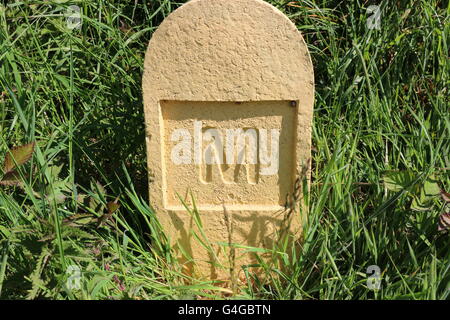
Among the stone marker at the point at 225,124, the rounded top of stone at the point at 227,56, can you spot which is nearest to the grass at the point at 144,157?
the stone marker at the point at 225,124

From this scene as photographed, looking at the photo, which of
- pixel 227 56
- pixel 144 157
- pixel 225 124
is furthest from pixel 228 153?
pixel 144 157

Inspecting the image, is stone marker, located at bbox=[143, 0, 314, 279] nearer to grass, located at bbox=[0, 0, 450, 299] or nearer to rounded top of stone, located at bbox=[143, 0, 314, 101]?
rounded top of stone, located at bbox=[143, 0, 314, 101]

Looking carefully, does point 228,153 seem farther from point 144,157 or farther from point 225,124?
point 144,157

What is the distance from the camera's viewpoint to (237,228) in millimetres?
1911

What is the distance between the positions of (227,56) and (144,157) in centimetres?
67

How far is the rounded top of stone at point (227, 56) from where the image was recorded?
5.61 feet

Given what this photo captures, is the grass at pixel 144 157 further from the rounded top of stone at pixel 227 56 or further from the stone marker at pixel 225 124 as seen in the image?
the rounded top of stone at pixel 227 56

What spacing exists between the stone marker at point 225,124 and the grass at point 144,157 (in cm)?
11

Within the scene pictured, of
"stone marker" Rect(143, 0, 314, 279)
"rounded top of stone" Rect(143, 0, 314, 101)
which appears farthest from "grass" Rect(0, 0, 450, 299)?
"rounded top of stone" Rect(143, 0, 314, 101)

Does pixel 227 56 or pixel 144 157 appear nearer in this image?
pixel 227 56

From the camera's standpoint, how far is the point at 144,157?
2244 millimetres

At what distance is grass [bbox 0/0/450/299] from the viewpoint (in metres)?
1.69

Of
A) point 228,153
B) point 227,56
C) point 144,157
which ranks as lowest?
point 144,157

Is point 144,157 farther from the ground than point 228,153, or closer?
closer
